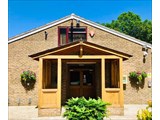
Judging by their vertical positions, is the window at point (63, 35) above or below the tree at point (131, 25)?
below

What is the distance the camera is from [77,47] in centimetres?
1179

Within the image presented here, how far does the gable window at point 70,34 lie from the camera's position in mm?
16688

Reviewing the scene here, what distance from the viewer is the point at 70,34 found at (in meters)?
16.8

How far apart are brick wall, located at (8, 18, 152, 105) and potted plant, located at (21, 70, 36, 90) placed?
1.02 feet

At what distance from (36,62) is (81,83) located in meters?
3.72

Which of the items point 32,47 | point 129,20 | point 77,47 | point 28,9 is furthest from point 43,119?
point 129,20

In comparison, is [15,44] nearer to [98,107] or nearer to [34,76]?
[34,76]

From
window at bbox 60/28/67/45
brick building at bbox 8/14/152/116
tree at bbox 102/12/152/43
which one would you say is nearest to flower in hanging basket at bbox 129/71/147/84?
brick building at bbox 8/14/152/116

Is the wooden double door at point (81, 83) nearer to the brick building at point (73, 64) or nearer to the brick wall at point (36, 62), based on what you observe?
the brick building at point (73, 64)

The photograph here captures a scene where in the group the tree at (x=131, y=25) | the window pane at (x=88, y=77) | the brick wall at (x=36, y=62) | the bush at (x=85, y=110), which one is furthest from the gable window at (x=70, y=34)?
the tree at (x=131, y=25)

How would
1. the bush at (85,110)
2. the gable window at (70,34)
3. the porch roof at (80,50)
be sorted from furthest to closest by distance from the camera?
the gable window at (70,34) < the porch roof at (80,50) < the bush at (85,110)

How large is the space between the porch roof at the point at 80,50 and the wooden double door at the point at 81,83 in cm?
441
